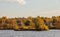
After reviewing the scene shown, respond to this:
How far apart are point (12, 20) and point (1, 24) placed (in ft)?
12.9

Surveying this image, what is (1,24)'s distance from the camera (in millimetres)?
82562

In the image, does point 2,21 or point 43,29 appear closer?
point 43,29

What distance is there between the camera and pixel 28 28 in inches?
2911

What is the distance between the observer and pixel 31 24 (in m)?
75.3

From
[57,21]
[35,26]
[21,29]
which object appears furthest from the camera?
[57,21]

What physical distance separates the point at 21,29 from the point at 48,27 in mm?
6393

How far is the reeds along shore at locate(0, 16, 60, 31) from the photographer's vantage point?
70.7 meters

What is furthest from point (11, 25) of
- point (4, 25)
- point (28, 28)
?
→ point (28, 28)

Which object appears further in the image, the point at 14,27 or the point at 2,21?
the point at 2,21

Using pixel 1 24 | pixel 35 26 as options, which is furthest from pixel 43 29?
pixel 1 24

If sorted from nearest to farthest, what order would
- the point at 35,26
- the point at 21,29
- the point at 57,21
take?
the point at 35,26, the point at 21,29, the point at 57,21

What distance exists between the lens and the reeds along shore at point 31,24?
70.7m

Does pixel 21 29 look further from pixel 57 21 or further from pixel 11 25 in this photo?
pixel 57 21

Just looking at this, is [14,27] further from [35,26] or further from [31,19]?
[35,26]
